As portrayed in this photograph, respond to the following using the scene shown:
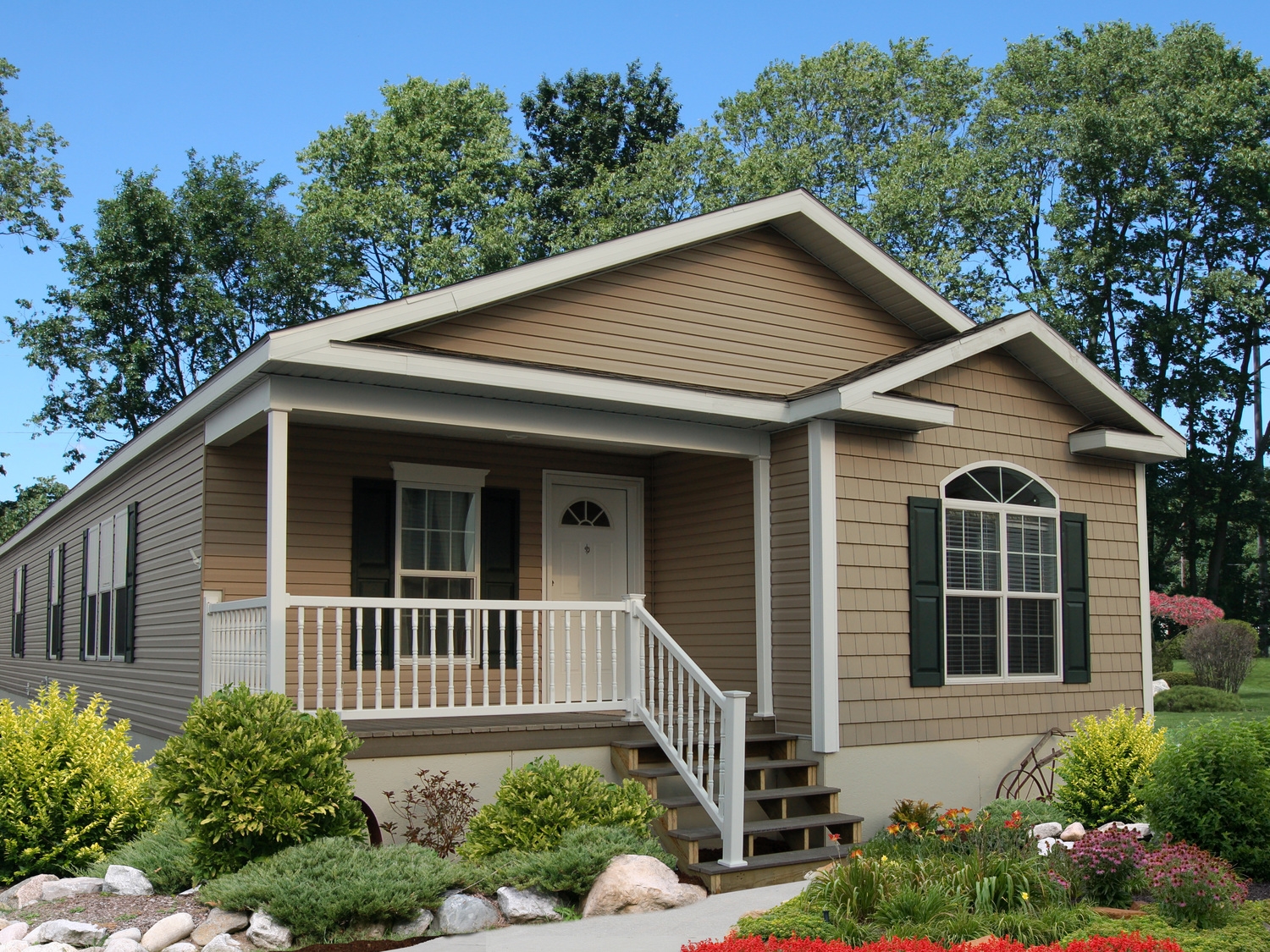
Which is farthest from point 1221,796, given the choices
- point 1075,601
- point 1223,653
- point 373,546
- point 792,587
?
point 1223,653

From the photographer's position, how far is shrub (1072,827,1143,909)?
6520 millimetres

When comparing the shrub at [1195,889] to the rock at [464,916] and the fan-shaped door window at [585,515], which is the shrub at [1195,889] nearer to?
the rock at [464,916]

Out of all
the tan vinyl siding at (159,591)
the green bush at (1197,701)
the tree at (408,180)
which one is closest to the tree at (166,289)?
the tree at (408,180)

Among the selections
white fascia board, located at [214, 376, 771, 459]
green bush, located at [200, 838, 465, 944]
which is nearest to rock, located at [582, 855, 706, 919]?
green bush, located at [200, 838, 465, 944]

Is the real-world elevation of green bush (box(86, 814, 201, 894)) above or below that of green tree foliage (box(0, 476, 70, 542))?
below

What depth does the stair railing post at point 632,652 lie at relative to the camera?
9.14 m

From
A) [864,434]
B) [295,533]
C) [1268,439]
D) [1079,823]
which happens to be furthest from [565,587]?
[1268,439]

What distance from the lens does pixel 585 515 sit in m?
11.5

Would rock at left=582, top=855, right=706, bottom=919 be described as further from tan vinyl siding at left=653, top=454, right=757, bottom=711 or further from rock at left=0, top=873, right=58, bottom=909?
rock at left=0, top=873, right=58, bottom=909

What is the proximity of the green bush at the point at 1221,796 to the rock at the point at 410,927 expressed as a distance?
4.60m

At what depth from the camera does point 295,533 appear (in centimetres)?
1004

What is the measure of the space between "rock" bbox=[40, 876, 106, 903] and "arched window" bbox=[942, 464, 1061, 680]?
6645 millimetres

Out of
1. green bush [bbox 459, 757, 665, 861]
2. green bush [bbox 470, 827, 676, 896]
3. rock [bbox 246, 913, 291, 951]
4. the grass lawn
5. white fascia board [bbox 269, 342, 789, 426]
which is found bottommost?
the grass lawn

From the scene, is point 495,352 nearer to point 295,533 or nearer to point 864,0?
point 295,533
